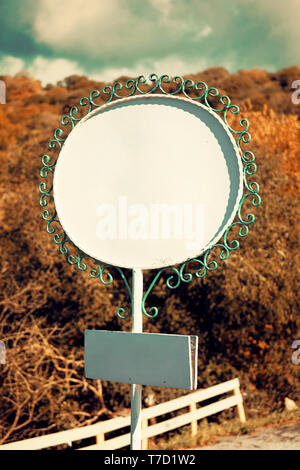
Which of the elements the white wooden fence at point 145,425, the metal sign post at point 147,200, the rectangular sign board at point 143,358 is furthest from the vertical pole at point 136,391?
the white wooden fence at point 145,425

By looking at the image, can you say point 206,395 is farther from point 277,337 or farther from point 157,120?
point 157,120

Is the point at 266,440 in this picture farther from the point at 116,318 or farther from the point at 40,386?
the point at 40,386

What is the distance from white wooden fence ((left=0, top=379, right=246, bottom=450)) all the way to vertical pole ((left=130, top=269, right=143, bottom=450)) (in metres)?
2.89

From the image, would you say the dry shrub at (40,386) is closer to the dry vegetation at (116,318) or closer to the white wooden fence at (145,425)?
the dry vegetation at (116,318)

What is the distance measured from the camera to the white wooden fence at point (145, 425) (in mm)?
5938

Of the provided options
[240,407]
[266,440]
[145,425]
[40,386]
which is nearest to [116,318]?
[40,386]

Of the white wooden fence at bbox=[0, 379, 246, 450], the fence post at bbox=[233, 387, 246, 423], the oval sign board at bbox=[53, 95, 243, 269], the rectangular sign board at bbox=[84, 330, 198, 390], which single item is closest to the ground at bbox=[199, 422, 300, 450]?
the white wooden fence at bbox=[0, 379, 246, 450]

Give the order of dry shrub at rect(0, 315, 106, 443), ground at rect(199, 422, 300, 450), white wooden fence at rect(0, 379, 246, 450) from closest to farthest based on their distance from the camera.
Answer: white wooden fence at rect(0, 379, 246, 450) < ground at rect(199, 422, 300, 450) < dry shrub at rect(0, 315, 106, 443)

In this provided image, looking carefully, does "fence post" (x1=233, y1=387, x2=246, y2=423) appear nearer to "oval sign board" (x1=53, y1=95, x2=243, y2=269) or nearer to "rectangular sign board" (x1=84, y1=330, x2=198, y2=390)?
"rectangular sign board" (x1=84, y1=330, x2=198, y2=390)

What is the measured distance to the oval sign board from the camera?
323 cm

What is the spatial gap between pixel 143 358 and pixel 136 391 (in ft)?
0.89

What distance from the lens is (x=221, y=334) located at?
8656mm

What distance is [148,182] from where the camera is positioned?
3328 millimetres
